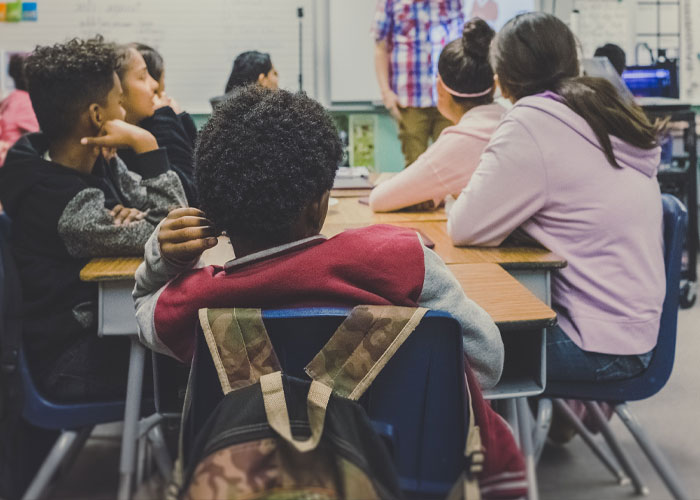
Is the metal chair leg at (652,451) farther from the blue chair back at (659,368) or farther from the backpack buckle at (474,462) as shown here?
the backpack buckle at (474,462)

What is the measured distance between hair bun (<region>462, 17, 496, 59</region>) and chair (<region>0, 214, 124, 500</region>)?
1353mm

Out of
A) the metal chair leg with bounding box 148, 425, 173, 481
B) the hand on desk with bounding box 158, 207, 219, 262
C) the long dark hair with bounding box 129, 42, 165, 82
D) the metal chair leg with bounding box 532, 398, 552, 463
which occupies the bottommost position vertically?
the metal chair leg with bounding box 148, 425, 173, 481

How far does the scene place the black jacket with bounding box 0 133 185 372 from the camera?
5.74ft

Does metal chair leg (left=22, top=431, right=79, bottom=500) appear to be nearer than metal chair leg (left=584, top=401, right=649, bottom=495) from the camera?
Yes

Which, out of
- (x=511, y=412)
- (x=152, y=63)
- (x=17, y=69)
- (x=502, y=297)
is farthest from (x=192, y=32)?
(x=502, y=297)

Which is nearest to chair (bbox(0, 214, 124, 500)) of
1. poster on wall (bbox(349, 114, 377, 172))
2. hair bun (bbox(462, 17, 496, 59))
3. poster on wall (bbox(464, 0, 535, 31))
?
hair bun (bbox(462, 17, 496, 59))

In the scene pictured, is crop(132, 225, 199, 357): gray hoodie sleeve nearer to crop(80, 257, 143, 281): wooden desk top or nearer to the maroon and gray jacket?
the maroon and gray jacket

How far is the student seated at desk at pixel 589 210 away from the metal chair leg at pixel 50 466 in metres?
1.01

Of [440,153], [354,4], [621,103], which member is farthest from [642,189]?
[354,4]

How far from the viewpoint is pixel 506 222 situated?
1.89 metres

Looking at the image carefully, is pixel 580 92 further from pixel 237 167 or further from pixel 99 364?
pixel 99 364

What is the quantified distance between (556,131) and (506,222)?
23cm

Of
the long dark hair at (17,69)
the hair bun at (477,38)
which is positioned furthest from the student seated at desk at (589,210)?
the long dark hair at (17,69)

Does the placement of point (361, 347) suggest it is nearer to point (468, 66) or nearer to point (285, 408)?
point (285, 408)
